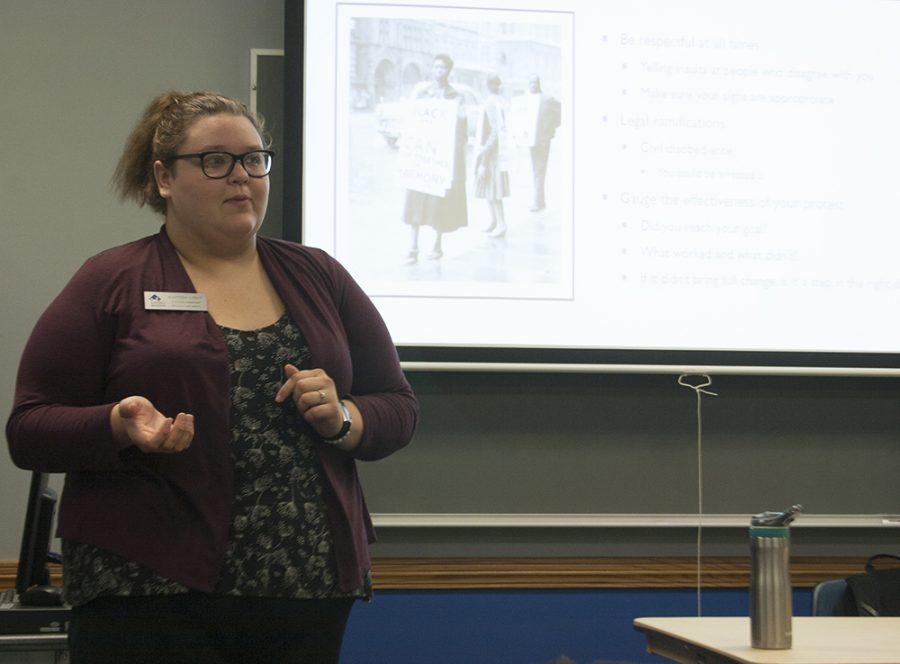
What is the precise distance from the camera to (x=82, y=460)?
1.42m

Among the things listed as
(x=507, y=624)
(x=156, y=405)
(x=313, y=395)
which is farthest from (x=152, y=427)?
(x=507, y=624)

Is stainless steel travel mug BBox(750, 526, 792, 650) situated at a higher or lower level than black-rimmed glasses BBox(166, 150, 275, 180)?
lower

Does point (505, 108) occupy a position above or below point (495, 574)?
above

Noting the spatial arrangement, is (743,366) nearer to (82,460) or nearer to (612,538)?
(612,538)

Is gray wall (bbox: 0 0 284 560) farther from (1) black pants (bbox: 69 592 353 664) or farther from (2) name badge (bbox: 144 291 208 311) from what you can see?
(1) black pants (bbox: 69 592 353 664)

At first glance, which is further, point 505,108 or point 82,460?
point 505,108

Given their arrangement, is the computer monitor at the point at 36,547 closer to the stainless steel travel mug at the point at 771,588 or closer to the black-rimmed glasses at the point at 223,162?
the black-rimmed glasses at the point at 223,162

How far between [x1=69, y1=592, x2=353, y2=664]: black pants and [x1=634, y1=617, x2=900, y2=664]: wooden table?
1.87 feet

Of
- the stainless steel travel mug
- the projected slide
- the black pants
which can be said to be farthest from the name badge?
the projected slide

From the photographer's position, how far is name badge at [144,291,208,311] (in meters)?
1.51

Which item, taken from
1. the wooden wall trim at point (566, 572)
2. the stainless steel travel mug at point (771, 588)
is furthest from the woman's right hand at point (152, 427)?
the wooden wall trim at point (566, 572)

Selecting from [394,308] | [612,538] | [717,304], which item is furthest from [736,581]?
[394,308]

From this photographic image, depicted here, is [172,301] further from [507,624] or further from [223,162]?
[507,624]

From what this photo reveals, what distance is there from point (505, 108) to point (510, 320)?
60cm
